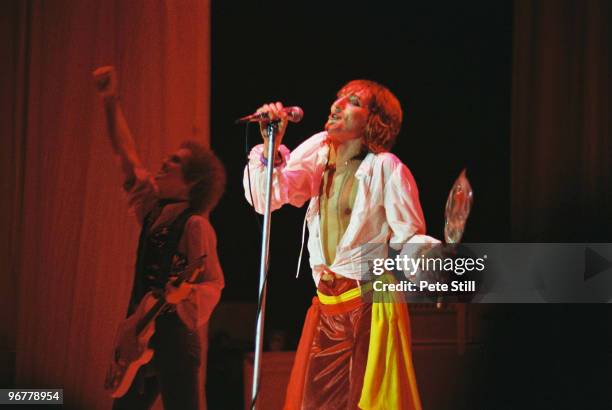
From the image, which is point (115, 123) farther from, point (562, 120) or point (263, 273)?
point (562, 120)

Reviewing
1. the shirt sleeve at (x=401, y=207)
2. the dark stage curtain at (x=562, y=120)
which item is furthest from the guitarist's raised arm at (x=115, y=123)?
the dark stage curtain at (x=562, y=120)

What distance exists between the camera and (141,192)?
3203 mm

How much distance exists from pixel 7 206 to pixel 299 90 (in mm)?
1424

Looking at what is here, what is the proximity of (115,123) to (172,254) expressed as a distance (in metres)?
0.62

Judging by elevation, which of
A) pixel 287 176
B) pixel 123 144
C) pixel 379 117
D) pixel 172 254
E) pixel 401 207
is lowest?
pixel 172 254

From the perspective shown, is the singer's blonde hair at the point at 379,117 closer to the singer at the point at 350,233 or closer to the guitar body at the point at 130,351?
the singer at the point at 350,233

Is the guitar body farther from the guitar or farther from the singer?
the singer

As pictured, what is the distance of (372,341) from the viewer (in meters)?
2.71

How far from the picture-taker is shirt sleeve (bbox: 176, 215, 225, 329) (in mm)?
3156

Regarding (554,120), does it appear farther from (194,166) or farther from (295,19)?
(194,166)

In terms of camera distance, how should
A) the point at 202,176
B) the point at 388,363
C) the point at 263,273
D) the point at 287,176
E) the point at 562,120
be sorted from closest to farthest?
the point at 263,273 → the point at 388,363 → the point at 287,176 → the point at 202,176 → the point at 562,120

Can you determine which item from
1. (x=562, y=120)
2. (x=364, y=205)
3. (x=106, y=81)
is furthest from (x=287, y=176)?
(x=562, y=120)

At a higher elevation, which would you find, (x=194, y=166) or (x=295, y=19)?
(x=295, y=19)

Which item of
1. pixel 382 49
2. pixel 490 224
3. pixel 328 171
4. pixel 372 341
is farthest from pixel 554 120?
pixel 372 341
